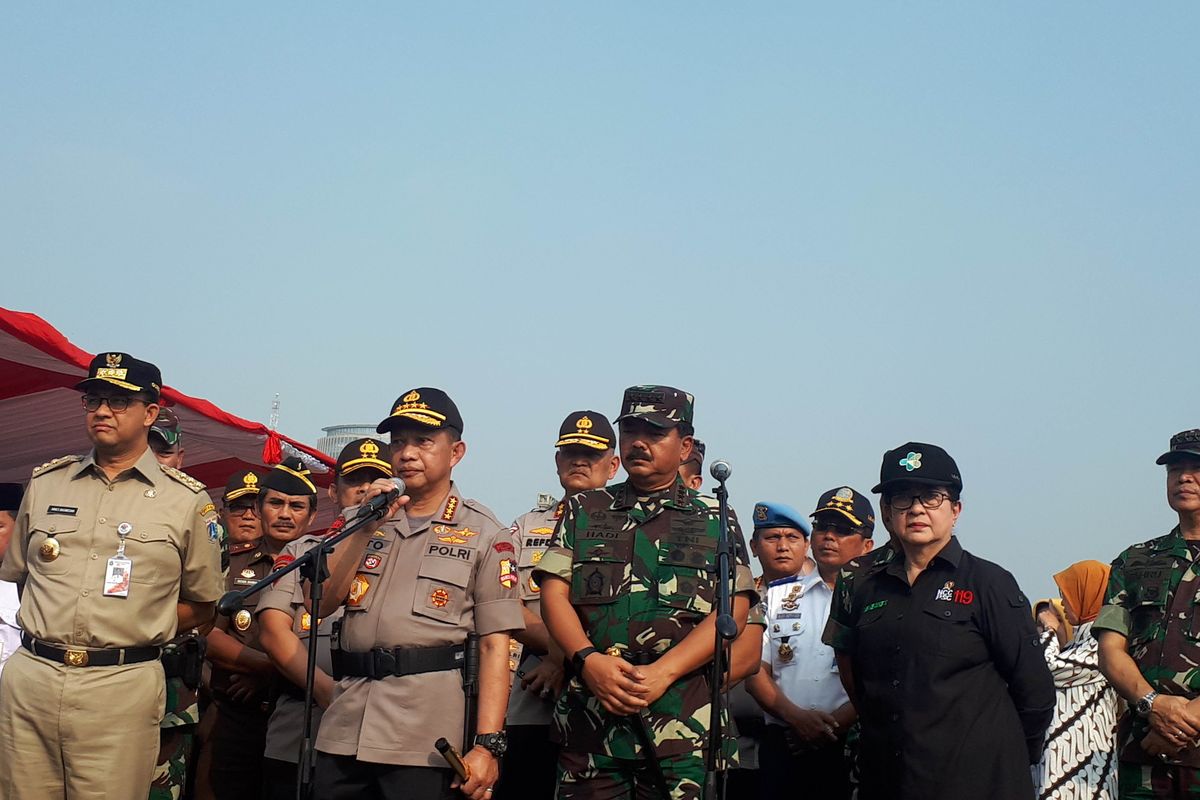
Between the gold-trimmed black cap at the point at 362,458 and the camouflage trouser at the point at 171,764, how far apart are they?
5.47 ft

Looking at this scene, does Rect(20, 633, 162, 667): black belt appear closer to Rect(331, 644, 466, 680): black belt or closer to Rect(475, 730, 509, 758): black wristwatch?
Rect(331, 644, 466, 680): black belt

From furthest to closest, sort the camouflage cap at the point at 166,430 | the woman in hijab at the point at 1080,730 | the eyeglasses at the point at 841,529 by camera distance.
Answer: the camouflage cap at the point at 166,430, the eyeglasses at the point at 841,529, the woman in hijab at the point at 1080,730

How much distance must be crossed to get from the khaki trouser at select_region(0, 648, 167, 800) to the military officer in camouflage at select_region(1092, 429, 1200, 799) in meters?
4.21

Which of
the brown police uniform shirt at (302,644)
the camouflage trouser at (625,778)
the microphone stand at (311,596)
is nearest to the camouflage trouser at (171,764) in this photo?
the brown police uniform shirt at (302,644)

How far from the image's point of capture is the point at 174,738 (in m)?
5.82

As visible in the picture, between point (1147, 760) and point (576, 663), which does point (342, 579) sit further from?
point (1147, 760)

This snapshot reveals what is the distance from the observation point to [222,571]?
527 cm

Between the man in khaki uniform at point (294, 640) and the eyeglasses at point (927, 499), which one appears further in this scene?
the man in khaki uniform at point (294, 640)

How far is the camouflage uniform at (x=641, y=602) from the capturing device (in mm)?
4492

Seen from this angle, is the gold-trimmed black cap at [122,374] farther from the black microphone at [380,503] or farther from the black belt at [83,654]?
the black microphone at [380,503]

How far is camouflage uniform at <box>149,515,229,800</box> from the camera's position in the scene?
5.72m

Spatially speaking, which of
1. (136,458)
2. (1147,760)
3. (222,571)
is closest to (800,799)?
(1147,760)

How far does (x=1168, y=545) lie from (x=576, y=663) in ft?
9.36

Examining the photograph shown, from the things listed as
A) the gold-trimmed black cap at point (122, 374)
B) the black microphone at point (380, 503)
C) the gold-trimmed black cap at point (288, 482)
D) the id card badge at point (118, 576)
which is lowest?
the id card badge at point (118, 576)
